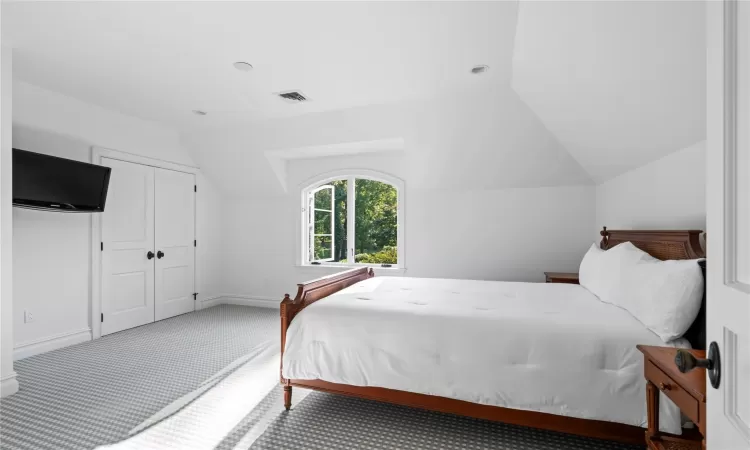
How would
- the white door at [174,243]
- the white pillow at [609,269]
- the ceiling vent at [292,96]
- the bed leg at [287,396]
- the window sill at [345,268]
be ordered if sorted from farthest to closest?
the window sill at [345,268]
the white door at [174,243]
the ceiling vent at [292,96]
the bed leg at [287,396]
the white pillow at [609,269]

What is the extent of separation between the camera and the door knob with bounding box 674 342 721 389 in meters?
0.74

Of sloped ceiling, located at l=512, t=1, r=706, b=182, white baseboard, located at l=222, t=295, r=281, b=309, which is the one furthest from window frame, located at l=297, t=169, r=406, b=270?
sloped ceiling, located at l=512, t=1, r=706, b=182

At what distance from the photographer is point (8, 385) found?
8.79 ft

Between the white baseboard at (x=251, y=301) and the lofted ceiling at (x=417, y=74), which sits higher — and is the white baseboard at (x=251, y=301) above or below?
below

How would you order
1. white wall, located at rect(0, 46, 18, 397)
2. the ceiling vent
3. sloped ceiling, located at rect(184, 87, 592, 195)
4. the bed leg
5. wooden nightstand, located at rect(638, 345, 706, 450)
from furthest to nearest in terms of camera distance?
sloped ceiling, located at rect(184, 87, 592, 195), the ceiling vent, white wall, located at rect(0, 46, 18, 397), the bed leg, wooden nightstand, located at rect(638, 345, 706, 450)

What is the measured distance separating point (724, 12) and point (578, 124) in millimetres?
2688

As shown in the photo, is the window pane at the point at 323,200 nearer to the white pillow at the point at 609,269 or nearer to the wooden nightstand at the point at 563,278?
the wooden nightstand at the point at 563,278

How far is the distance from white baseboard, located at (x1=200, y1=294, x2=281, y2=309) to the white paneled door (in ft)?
1.13

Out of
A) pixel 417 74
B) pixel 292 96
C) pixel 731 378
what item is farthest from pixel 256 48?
pixel 731 378

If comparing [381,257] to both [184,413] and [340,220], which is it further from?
[184,413]

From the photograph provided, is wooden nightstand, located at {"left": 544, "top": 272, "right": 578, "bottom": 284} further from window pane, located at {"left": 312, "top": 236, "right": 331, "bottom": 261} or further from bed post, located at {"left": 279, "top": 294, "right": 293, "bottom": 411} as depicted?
window pane, located at {"left": 312, "top": 236, "right": 331, "bottom": 261}

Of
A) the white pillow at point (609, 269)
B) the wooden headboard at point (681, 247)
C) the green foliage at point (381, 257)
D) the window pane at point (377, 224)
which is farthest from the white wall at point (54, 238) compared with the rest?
the wooden headboard at point (681, 247)

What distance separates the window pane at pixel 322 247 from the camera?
5.66m

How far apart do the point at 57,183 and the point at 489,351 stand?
12.9 ft
